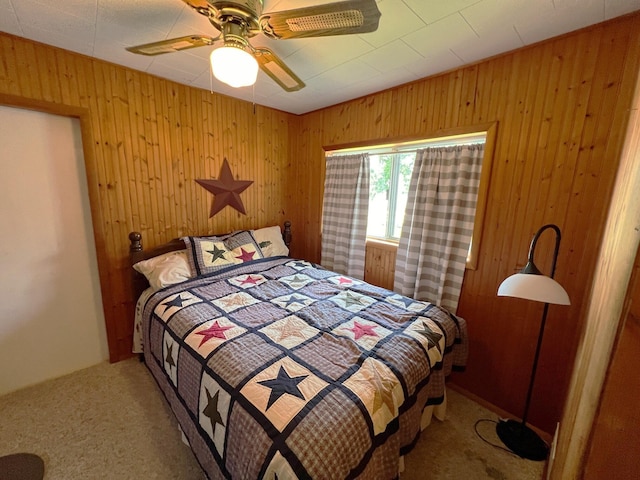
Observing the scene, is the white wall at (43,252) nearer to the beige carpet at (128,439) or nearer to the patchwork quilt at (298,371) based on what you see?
the beige carpet at (128,439)

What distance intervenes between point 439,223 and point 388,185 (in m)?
0.71

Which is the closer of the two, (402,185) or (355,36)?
(355,36)

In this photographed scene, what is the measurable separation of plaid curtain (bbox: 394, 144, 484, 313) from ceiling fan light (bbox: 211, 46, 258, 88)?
1513mm

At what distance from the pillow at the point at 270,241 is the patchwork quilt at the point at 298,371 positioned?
80 cm

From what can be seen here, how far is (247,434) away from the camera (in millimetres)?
995

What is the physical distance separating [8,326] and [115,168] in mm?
1357

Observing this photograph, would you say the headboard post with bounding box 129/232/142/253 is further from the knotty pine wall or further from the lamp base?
the lamp base

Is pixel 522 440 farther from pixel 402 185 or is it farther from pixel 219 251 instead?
pixel 219 251

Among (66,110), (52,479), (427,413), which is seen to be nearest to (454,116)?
(427,413)

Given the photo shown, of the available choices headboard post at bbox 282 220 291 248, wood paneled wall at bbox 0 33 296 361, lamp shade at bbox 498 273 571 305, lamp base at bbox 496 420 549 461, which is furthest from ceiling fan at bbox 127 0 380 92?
lamp base at bbox 496 420 549 461

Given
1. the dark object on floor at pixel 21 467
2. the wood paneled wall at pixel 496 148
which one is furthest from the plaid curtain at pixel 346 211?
the dark object on floor at pixel 21 467

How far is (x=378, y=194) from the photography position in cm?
272

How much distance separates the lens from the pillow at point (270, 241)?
9.43 ft

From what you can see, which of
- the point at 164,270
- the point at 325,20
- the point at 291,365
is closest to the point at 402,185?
the point at 325,20
